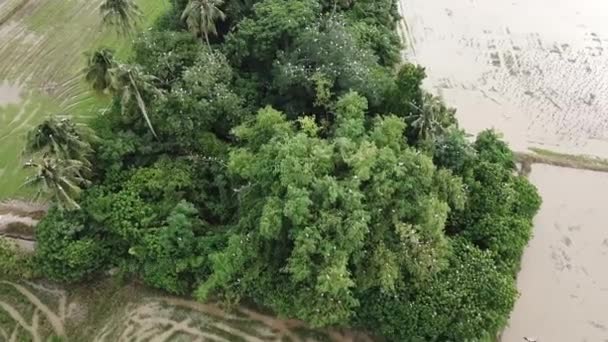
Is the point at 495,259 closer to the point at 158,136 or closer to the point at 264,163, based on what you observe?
the point at 264,163

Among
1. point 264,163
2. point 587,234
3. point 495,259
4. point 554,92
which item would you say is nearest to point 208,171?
point 264,163

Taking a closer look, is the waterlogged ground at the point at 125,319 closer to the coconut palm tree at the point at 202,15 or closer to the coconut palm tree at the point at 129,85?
the coconut palm tree at the point at 129,85

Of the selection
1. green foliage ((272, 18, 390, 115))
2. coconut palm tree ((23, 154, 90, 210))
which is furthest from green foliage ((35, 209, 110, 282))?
green foliage ((272, 18, 390, 115))

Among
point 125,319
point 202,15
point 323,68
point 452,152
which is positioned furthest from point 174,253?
point 452,152

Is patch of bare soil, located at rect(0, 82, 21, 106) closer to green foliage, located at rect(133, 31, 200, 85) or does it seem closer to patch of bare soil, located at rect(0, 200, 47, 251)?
patch of bare soil, located at rect(0, 200, 47, 251)

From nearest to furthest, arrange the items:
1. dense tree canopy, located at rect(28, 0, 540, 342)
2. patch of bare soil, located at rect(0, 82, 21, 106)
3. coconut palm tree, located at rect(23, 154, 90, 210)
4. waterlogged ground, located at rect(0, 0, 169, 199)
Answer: dense tree canopy, located at rect(28, 0, 540, 342)
coconut palm tree, located at rect(23, 154, 90, 210)
waterlogged ground, located at rect(0, 0, 169, 199)
patch of bare soil, located at rect(0, 82, 21, 106)

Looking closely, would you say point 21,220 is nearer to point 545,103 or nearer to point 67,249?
point 67,249
